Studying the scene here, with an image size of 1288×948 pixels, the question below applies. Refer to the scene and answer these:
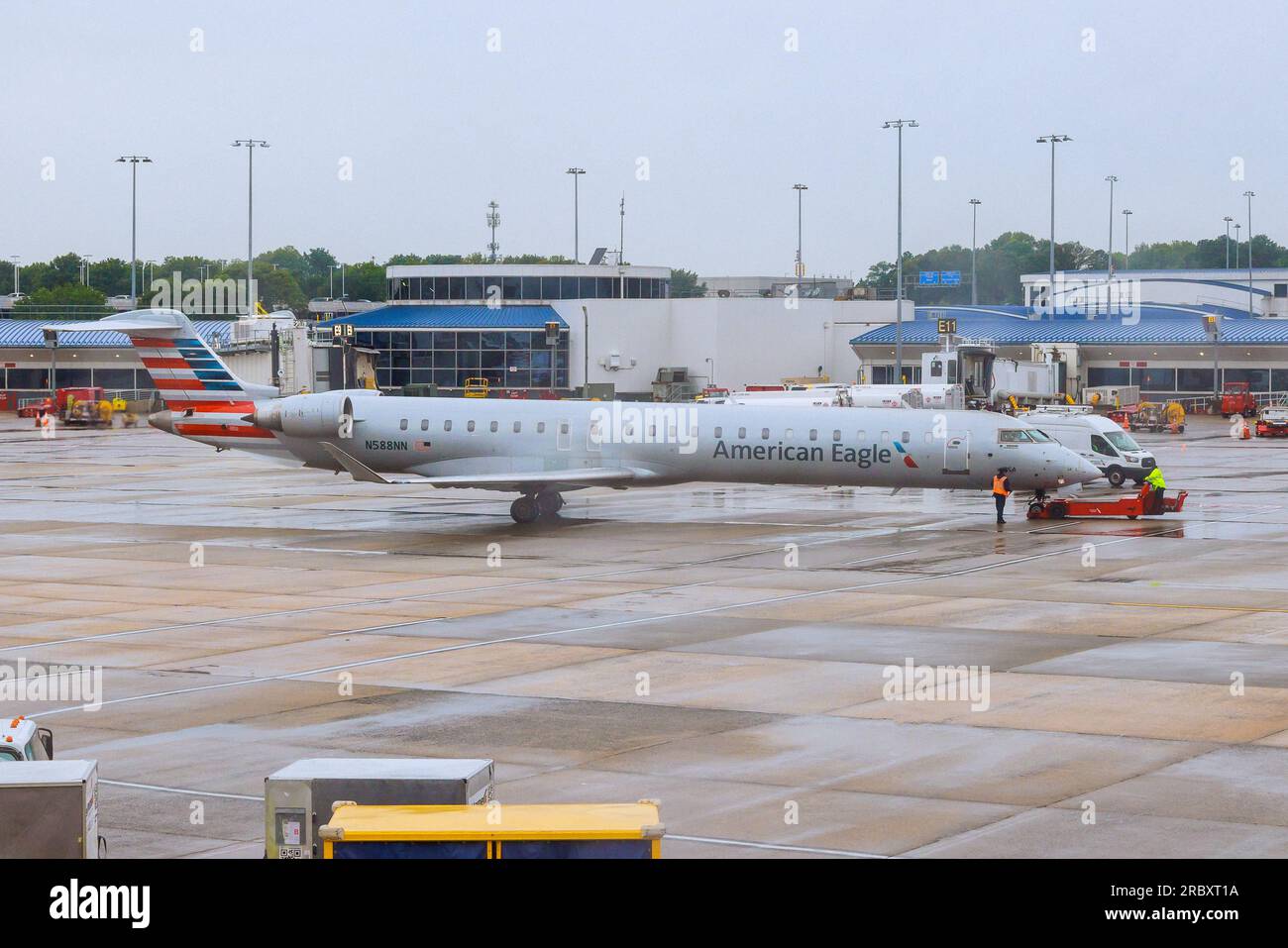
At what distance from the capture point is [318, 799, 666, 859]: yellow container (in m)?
8.50

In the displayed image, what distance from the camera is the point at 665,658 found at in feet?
74.2

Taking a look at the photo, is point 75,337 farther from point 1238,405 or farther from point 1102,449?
point 1102,449

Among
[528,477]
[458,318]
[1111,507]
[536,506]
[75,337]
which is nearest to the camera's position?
[528,477]

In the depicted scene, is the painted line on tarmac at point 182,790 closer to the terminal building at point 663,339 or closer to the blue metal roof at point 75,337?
the terminal building at point 663,339

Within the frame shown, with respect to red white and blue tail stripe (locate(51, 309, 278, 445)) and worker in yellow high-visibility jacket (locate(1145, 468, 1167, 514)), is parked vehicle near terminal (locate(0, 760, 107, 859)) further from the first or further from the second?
worker in yellow high-visibility jacket (locate(1145, 468, 1167, 514))

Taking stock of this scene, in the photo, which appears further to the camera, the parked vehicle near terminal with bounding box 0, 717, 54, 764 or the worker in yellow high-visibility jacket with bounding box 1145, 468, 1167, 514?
the worker in yellow high-visibility jacket with bounding box 1145, 468, 1167, 514

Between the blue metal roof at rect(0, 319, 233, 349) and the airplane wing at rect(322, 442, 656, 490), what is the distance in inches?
2574

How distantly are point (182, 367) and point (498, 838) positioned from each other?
1486 inches

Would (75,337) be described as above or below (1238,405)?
above

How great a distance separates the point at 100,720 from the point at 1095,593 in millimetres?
17362

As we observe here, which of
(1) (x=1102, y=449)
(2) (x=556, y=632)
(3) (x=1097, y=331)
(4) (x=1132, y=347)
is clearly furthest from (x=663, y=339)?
(2) (x=556, y=632)

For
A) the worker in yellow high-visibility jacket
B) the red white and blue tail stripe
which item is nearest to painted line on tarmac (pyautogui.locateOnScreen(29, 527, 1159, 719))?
the worker in yellow high-visibility jacket

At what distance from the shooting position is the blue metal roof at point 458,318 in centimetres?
10156

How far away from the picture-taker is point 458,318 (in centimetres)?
10325
